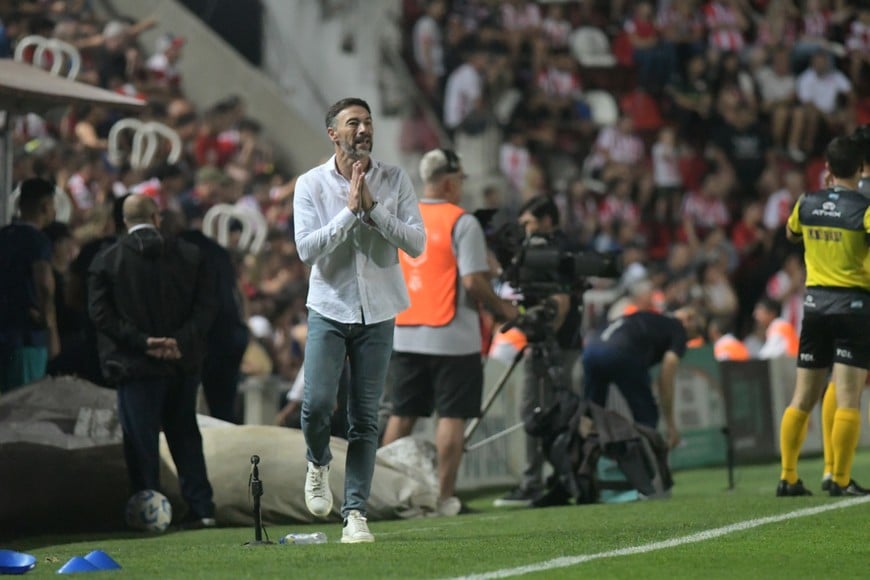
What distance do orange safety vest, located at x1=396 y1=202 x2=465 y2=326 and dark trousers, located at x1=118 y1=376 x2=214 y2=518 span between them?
1437mm

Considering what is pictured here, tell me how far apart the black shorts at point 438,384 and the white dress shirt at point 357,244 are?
2643mm

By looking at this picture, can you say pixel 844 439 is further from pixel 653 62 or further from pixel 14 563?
pixel 653 62

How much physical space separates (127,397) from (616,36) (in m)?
16.9

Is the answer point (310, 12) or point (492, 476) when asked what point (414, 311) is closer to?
point (492, 476)

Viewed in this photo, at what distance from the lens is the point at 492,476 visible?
576 inches

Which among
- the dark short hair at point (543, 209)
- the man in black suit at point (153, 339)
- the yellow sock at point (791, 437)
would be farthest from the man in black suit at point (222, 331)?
the yellow sock at point (791, 437)

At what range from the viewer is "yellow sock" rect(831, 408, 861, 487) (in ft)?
35.6

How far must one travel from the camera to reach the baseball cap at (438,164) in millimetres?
11383

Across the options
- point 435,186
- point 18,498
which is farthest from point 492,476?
point 18,498

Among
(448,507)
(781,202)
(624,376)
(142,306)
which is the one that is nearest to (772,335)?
(781,202)

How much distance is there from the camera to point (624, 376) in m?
13.2

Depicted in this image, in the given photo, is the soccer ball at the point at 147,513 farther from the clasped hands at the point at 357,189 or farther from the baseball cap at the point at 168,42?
the baseball cap at the point at 168,42

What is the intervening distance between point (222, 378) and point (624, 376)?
9.73 feet

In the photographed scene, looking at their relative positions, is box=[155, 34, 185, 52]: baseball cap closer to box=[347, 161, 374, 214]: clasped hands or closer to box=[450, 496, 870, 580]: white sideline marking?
box=[450, 496, 870, 580]: white sideline marking
